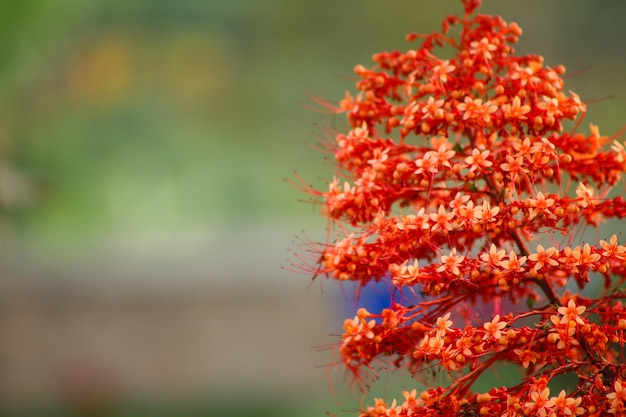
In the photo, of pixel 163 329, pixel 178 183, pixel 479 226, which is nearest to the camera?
pixel 479 226

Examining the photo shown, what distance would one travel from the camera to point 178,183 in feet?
9.26

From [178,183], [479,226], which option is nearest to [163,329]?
[178,183]

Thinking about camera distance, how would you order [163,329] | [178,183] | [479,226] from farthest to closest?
[178,183]
[163,329]
[479,226]

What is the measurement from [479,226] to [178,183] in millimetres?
2231

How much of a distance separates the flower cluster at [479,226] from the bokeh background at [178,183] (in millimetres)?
1856

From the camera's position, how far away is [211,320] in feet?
8.94

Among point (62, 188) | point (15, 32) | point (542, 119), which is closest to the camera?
point (542, 119)

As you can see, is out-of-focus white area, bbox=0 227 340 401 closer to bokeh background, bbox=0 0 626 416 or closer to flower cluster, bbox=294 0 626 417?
bokeh background, bbox=0 0 626 416

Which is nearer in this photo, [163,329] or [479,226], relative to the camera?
[479,226]

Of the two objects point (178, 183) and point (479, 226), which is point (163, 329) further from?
point (479, 226)

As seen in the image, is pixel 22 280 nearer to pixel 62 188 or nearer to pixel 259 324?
pixel 62 188

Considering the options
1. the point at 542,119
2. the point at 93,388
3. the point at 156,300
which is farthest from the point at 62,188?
the point at 542,119

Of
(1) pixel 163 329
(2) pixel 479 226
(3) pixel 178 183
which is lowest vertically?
(2) pixel 479 226

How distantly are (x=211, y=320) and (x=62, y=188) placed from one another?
68 centimetres
